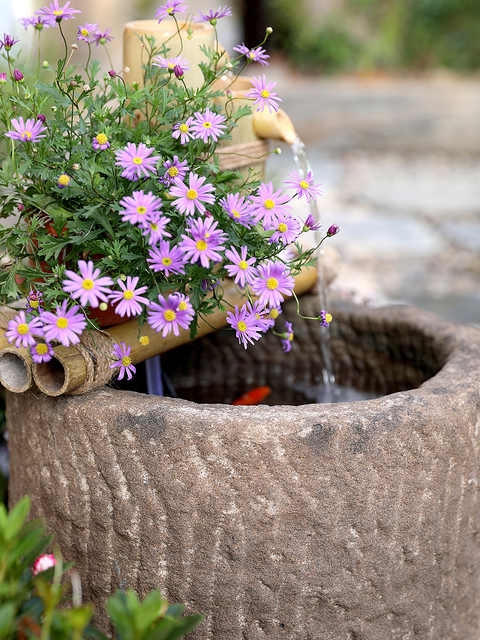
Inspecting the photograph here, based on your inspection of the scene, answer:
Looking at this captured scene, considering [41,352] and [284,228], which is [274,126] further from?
[41,352]

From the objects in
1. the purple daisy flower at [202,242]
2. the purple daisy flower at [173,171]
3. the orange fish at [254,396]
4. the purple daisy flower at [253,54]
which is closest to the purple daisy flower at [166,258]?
the purple daisy flower at [202,242]

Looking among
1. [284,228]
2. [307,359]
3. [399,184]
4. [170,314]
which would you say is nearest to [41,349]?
[170,314]

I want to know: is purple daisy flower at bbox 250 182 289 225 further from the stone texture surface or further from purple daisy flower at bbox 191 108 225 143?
the stone texture surface

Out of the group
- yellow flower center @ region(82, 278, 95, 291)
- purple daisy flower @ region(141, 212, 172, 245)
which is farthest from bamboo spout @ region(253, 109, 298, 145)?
yellow flower center @ region(82, 278, 95, 291)

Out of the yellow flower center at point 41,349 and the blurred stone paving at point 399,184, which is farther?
the blurred stone paving at point 399,184

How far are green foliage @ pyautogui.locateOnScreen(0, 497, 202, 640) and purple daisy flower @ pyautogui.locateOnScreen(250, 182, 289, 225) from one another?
56 centimetres

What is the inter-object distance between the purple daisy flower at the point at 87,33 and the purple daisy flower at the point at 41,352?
0.53 m

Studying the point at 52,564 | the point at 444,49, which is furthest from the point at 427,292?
the point at 444,49

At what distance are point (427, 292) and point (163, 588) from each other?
118 inches

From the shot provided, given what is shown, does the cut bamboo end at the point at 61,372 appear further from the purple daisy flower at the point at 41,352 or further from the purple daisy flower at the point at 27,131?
the purple daisy flower at the point at 27,131

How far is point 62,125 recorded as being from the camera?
4.70 ft

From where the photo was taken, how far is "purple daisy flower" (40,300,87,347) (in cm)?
126

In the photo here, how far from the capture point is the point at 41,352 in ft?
4.35

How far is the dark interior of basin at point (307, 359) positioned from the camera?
1991 millimetres
